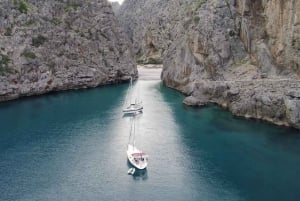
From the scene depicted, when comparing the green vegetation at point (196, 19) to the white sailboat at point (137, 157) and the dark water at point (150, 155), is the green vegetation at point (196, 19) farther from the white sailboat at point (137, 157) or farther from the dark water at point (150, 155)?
the white sailboat at point (137, 157)

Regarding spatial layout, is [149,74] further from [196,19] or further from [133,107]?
[133,107]

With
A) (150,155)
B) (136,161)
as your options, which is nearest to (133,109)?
(150,155)

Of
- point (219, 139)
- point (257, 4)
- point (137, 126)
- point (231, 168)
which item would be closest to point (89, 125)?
point (137, 126)

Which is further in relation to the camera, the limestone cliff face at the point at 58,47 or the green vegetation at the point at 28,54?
the green vegetation at the point at 28,54

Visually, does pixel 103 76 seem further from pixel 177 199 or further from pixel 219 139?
pixel 177 199

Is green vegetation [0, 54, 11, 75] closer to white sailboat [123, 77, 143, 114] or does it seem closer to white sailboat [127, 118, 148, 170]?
white sailboat [123, 77, 143, 114]

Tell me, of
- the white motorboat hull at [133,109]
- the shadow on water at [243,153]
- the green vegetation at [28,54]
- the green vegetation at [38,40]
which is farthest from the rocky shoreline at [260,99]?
the green vegetation at [38,40]
